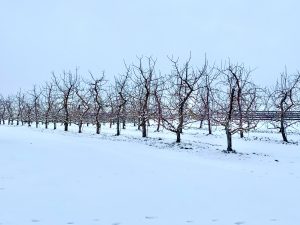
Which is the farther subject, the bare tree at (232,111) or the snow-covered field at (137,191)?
the bare tree at (232,111)

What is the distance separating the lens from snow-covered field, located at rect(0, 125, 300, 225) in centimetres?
720

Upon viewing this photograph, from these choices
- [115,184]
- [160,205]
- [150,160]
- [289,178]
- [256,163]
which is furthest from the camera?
[256,163]

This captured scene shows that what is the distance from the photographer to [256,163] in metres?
16.6

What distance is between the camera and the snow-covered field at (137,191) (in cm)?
720

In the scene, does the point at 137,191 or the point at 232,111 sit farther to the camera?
the point at 232,111

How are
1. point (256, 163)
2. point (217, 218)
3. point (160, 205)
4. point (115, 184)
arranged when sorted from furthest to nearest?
point (256, 163) → point (115, 184) → point (160, 205) → point (217, 218)

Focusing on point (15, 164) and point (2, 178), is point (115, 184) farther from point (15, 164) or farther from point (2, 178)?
point (15, 164)

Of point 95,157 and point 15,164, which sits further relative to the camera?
point 95,157

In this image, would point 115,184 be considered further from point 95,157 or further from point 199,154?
point 199,154

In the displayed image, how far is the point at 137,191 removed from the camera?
943 cm

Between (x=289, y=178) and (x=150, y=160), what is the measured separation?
16.5ft

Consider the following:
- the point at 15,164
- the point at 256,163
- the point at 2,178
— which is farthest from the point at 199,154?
the point at 2,178

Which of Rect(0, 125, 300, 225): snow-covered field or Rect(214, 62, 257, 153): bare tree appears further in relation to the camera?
Rect(214, 62, 257, 153): bare tree

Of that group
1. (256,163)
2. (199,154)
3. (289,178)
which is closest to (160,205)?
(289,178)
